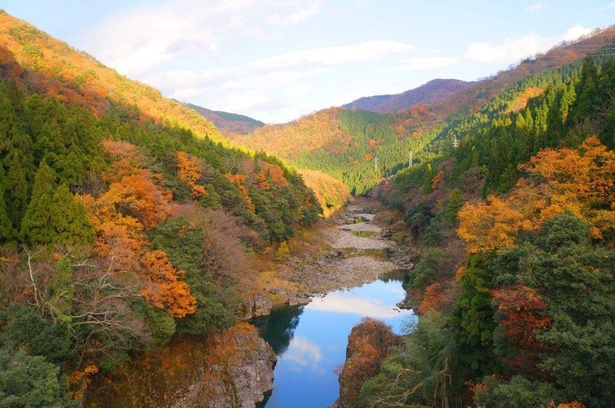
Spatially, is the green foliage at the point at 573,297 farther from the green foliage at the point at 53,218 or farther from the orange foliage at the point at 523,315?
the green foliage at the point at 53,218

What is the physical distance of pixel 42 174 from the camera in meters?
19.0

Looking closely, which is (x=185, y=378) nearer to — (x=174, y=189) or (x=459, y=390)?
(x=459, y=390)

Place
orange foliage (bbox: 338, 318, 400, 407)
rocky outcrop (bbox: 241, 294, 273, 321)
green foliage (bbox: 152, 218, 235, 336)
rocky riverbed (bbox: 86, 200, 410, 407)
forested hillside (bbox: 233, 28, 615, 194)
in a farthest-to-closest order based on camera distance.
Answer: forested hillside (bbox: 233, 28, 615, 194), rocky outcrop (bbox: 241, 294, 273, 321), green foliage (bbox: 152, 218, 235, 336), orange foliage (bbox: 338, 318, 400, 407), rocky riverbed (bbox: 86, 200, 410, 407)

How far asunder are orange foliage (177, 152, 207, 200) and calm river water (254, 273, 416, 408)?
1117cm

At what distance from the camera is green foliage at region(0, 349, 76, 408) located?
10969 mm

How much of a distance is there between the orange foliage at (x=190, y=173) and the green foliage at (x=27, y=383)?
22584 millimetres

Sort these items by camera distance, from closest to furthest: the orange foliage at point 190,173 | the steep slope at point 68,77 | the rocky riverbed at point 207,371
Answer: the rocky riverbed at point 207,371 < the orange foliage at point 190,173 < the steep slope at point 68,77

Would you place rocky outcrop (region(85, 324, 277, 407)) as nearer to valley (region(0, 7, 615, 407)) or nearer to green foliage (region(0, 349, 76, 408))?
valley (region(0, 7, 615, 407))

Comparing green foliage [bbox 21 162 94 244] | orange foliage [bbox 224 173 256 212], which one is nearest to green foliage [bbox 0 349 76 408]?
green foliage [bbox 21 162 94 244]

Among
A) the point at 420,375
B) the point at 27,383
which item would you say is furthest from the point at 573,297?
the point at 27,383

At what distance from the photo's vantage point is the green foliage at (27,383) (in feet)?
36.0

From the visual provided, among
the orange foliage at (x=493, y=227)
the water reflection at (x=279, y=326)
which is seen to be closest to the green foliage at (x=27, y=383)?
the orange foliage at (x=493, y=227)

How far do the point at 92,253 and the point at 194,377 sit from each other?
7546 mm

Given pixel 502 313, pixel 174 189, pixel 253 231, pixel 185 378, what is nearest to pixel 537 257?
pixel 502 313
